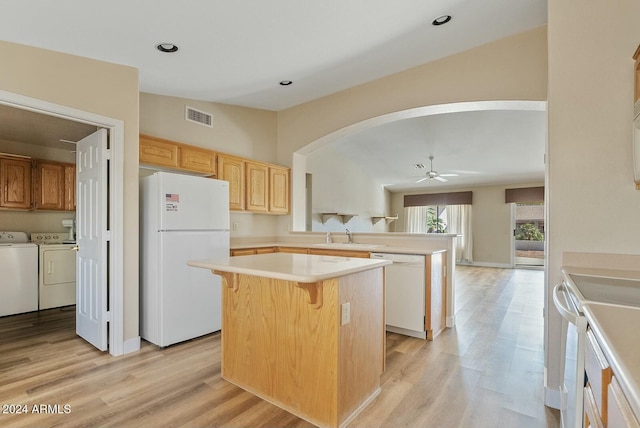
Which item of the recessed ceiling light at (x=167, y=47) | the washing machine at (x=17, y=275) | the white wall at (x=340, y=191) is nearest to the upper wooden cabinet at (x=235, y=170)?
the recessed ceiling light at (x=167, y=47)

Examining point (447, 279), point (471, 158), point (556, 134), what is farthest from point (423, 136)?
point (556, 134)

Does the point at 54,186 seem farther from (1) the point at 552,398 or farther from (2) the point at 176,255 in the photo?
(1) the point at 552,398

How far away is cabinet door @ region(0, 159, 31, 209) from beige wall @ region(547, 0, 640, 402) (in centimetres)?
589

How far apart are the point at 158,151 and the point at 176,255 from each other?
3.87 feet

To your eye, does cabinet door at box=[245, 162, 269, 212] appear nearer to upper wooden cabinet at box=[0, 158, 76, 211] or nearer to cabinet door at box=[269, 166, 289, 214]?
cabinet door at box=[269, 166, 289, 214]

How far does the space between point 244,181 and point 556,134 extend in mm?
3355

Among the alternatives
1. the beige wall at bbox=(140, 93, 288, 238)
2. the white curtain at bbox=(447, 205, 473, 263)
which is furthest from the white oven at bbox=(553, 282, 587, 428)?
the white curtain at bbox=(447, 205, 473, 263)

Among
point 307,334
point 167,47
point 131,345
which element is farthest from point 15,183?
point 307,334

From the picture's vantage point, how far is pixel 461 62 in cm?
324

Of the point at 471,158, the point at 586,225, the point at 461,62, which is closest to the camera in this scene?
the point at 586,225

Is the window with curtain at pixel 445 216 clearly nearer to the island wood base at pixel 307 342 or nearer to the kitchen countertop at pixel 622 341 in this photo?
the island wood base at pixel 307 342

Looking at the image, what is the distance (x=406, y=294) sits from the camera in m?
3.29

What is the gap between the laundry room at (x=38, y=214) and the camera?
13.1 ft

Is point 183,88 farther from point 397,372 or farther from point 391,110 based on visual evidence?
Answer: point 397,372
